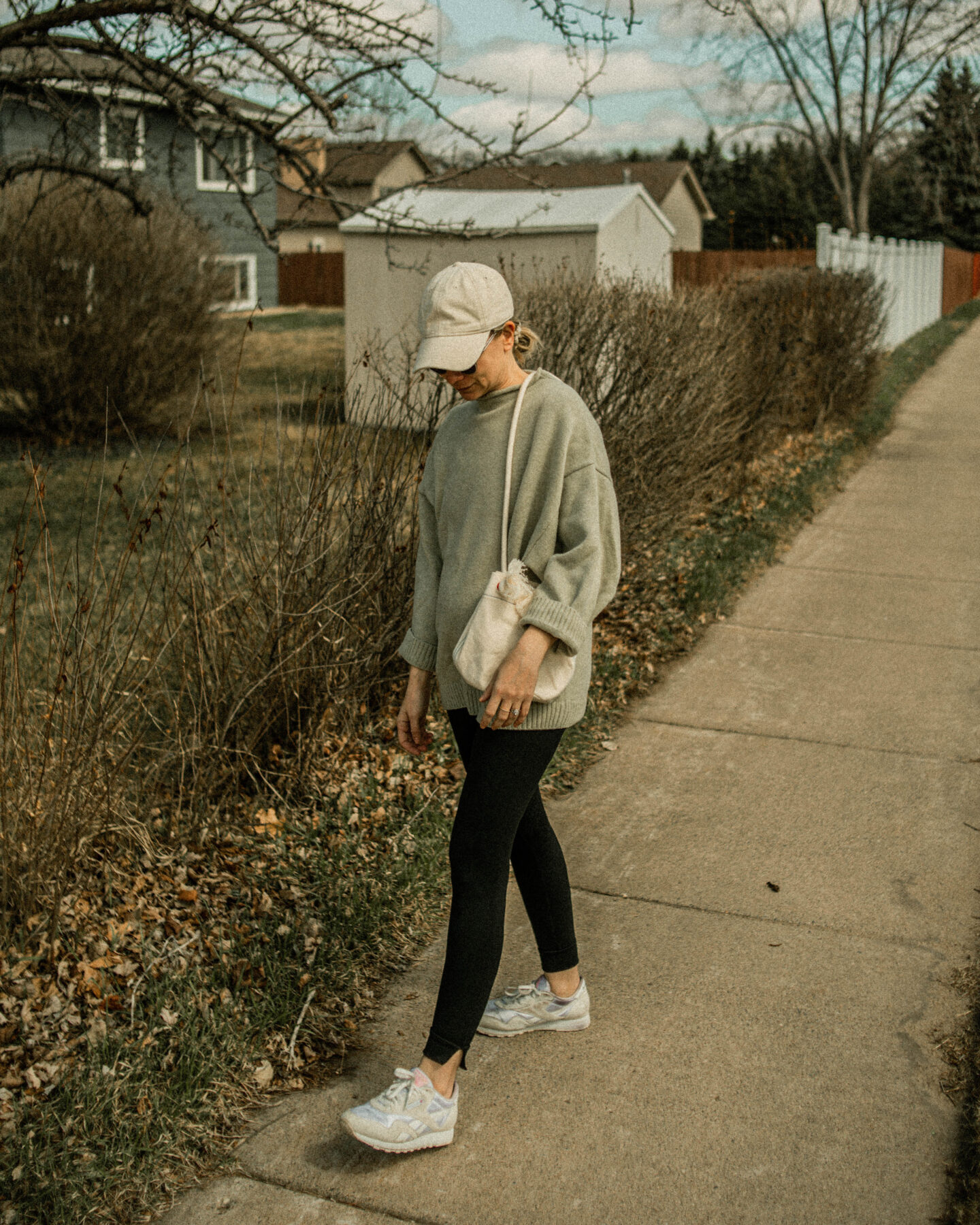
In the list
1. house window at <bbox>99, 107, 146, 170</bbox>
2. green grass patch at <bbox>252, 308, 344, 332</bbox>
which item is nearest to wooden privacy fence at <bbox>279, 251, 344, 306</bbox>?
green grass patch at <bbox>252, 308, 344, 332</bbox>

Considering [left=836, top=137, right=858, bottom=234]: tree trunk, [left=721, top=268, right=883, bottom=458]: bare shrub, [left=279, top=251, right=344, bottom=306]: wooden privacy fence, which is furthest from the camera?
[left=279, top=251, right=344, bottom=306]: wooden privacy fence

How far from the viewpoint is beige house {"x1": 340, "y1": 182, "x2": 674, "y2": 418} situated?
12.4 metres

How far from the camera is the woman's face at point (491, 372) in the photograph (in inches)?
103

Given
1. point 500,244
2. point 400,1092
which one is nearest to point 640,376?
point 400,1092

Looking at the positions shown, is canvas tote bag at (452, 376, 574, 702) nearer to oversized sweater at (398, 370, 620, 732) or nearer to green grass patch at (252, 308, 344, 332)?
oversized sweater at (398, 370, 620, 732)

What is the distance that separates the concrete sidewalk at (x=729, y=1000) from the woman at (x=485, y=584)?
223 millimetres

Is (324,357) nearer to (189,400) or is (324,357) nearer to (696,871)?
(189,400)

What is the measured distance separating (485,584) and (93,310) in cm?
A: 1118

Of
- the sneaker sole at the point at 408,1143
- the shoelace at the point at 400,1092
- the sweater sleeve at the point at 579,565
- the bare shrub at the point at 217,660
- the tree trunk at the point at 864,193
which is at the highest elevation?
the tree trunk at the point at 864,193

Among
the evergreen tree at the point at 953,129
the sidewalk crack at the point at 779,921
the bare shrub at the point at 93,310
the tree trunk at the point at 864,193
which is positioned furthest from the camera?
the tree trunk at the point at 864,193

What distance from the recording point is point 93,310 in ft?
41.6

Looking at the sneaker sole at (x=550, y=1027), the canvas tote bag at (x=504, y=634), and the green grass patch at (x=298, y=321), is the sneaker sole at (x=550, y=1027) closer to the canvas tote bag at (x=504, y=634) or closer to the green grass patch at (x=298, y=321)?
the canvas tote bag at (x=504, y=634)

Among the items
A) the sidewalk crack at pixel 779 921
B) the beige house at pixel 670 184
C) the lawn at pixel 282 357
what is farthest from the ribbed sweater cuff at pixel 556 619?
the beige house at pixel 670 184

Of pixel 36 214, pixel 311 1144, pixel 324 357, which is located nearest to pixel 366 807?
pixel 311 1144
